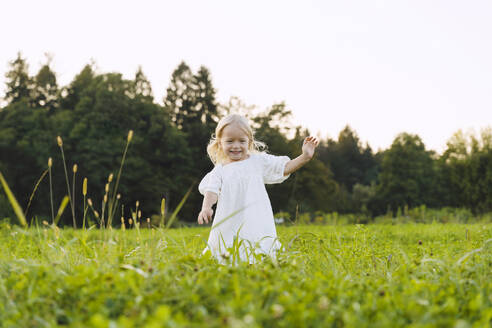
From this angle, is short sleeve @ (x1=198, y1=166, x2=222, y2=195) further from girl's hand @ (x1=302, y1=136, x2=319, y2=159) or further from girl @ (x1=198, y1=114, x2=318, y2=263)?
girl's hand @ (x1=302, y1=136, x2=319, y2=159)

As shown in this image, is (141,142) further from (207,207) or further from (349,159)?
(349,159)

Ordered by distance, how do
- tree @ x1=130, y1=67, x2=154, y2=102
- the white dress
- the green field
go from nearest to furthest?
the green field, the white dress, tree @ x1=130, y1=67, x2=154, y2=102

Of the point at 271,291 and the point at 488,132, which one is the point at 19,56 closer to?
the point at 271,291

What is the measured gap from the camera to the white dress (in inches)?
170

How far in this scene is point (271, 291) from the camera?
1.97 m

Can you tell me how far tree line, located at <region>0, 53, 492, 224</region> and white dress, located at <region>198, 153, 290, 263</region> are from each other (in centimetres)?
2558

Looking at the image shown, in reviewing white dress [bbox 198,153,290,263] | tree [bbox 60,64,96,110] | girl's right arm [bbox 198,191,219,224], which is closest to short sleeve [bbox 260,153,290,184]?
white dress [bbox 198,153,290,263]

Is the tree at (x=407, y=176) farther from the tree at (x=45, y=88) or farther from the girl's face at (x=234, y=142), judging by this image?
the girl's face at (x=234, y=142)

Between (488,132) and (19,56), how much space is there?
44.3 metres

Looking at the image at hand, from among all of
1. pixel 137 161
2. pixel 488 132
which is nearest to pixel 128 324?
pixel 137 161

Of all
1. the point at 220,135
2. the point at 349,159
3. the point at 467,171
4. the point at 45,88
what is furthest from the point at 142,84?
the point at 349,159

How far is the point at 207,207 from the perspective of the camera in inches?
163

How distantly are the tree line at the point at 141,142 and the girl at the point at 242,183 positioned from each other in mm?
25542

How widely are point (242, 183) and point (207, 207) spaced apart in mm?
592
